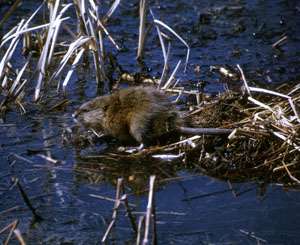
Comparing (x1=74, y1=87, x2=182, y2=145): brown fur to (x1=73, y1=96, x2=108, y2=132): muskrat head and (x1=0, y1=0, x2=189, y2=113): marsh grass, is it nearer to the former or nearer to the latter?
(x1=73, y1=96, x2=108, y2=132): muskrat head

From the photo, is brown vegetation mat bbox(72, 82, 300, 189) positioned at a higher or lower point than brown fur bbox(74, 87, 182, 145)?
lower

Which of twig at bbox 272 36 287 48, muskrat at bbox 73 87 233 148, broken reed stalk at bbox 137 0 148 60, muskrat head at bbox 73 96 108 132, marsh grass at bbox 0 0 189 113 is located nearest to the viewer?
muskrat at bbox 73 87 233 148

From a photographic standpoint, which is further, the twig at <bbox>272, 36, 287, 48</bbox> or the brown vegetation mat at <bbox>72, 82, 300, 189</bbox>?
the twig at <bbox>272, 36, 287, 48</bbox>

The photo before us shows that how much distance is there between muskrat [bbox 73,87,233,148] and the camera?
443 centimetres

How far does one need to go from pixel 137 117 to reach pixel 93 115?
1.70 feet

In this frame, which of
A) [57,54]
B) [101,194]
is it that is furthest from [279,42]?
[101,194]

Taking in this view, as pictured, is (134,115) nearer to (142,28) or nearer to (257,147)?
(257,147)

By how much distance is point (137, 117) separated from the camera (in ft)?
14.6

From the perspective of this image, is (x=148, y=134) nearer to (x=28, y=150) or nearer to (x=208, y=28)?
(x=28, y=150)

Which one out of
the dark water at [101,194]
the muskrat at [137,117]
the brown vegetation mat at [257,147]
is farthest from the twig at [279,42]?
the muskrat at [137,117]

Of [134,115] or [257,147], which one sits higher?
[134,115]

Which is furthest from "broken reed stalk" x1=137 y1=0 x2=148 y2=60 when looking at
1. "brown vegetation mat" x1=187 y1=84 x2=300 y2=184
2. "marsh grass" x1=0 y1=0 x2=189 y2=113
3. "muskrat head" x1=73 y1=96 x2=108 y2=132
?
"brown vegetation mat" x1=187 y1=84 x2=300 y2=184

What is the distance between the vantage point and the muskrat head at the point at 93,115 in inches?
188

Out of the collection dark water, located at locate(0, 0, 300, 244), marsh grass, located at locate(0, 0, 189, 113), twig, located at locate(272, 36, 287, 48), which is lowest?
dark water, located at locate(0, 0, 300, 244)
